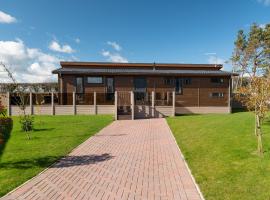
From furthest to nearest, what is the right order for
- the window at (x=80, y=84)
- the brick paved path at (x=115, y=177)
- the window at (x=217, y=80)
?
the window at (x=217, y=80), the window at (x=80, y=84), the brick paved path at (x=115, y=177)

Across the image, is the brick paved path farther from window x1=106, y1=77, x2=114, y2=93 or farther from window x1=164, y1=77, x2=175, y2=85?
window x1=164, y1=77, x2=175, y2=85

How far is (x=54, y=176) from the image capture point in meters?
7.52

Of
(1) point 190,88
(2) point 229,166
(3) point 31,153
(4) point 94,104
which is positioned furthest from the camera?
(1) point 190,88

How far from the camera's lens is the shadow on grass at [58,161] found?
848 centimetres

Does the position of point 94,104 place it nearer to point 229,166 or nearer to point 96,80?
point 96,80

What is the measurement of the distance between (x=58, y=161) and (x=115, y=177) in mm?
2811

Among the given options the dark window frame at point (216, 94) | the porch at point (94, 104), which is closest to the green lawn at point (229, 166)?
the porch at point (94, 104)

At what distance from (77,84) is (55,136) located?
1810 cm

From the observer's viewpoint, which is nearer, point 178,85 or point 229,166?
point 229,166

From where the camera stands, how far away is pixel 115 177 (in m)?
7.41

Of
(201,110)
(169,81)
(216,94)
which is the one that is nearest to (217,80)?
(216,94)

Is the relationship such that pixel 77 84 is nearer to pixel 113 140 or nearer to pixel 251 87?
pixel 113 140

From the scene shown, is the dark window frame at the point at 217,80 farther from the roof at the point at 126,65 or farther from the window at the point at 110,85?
the window at the point at 110,85

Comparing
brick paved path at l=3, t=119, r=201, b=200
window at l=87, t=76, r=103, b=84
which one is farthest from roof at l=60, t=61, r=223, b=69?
brick paved path at l=3, t=119, r=201, b=200
